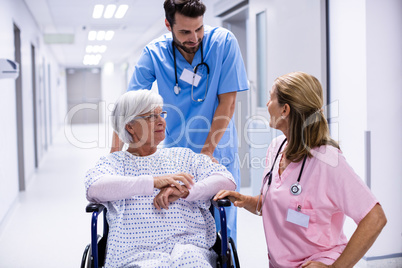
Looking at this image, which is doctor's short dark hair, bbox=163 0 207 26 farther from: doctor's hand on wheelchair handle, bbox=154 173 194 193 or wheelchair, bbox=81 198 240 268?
wheelchair, bbox=81 198 240 268

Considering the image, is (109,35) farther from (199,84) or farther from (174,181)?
(174,181)

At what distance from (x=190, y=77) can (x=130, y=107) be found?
0.45 metres

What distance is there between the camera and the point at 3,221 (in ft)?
12.8

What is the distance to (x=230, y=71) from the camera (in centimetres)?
215

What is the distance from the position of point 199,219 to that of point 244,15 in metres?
3.69

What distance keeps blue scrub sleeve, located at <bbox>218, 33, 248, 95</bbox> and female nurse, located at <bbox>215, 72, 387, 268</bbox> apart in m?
0.55

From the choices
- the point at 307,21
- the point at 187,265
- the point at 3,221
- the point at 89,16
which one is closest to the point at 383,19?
the point at 307,21

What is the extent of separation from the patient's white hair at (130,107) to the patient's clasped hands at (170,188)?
300 millimetres

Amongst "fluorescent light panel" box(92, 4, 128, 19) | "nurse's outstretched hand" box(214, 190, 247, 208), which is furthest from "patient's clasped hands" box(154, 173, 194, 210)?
"fluorescent light panel" box(92, 4, 128, 19)

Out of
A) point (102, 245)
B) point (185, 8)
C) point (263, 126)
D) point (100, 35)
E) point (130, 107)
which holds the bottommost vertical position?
point (102, 245)

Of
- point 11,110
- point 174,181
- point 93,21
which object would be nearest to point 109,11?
point 93,21

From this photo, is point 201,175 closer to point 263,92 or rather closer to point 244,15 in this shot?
point 263,92

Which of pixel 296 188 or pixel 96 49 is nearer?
pixel 296 188

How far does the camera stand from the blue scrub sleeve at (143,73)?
222 centimetres
